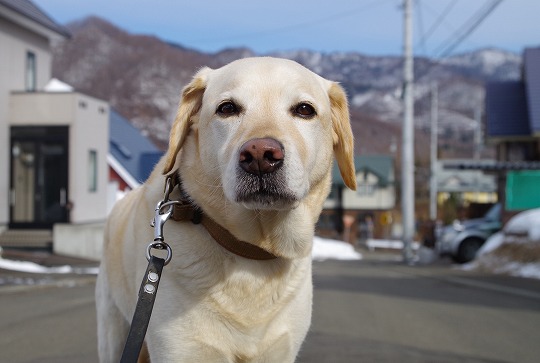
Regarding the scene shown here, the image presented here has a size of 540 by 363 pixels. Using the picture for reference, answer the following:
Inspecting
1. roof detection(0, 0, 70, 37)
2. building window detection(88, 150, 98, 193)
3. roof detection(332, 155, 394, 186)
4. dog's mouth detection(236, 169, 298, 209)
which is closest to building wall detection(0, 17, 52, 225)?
roof detection(0, 0, 70, 37)

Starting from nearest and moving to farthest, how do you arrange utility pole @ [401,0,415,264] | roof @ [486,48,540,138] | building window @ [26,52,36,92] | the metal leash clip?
the metal leash clip, building window @ [26,52,36,92], utility pole @ [401,0,415,264], roof @ [486,48,540,138]

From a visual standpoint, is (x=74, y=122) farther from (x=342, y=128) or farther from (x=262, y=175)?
(x=262, y=175)

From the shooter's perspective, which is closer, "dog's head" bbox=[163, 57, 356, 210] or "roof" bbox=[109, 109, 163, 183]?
"dog's head" bbox=[163, 57, 356, 210]

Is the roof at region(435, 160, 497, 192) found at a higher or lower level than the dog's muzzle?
lower

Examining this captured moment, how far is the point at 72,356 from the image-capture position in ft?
20.2

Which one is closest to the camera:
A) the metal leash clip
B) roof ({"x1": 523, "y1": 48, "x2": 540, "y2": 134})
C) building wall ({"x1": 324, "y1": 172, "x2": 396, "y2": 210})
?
the metal leash clip

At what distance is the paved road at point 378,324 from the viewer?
250 inches

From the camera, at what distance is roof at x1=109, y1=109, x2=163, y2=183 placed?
127 feet

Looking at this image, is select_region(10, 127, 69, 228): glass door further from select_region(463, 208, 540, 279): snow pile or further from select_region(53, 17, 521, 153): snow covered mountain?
Answer: select_region(53, 17, 521, 153): snow covered mountain

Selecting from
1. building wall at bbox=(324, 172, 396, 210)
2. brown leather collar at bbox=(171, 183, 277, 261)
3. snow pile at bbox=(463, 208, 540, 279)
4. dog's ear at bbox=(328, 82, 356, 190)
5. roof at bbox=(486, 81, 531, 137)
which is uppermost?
roof at bbox=(486, 81, 531, 137)

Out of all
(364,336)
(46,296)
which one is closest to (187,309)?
(364,336)

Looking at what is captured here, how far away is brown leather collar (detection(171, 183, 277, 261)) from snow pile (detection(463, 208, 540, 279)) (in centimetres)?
1287

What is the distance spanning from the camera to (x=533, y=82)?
32.4m

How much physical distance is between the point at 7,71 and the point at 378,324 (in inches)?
697
